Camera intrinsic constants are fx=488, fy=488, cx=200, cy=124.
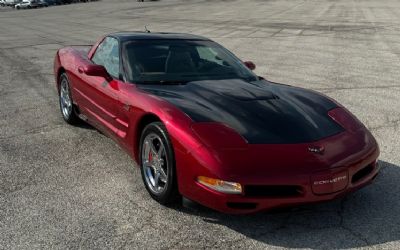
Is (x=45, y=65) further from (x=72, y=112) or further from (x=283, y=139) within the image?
(x=283, y=139)

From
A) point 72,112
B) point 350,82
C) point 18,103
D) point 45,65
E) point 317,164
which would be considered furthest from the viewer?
point 45,65

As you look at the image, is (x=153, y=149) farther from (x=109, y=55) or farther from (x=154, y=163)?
(x=109, y=55)

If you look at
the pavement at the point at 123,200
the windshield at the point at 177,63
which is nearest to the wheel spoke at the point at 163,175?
the pavement at the point at 123,200

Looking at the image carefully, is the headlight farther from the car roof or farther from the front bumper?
the car roof

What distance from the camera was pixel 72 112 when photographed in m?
6.34

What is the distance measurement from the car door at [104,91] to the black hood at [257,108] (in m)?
0.48

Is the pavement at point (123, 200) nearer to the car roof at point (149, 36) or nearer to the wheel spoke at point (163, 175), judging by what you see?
the wheel spoke at point (163, 175)

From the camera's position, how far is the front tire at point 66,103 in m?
6.35

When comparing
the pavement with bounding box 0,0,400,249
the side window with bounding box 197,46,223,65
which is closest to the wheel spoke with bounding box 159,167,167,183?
the pavement with bounding box 0,0,400,249

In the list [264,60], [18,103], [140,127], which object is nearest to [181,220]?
[140,127]

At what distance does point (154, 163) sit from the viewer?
4145 mm

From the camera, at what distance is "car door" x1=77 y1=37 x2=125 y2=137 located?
4.84m

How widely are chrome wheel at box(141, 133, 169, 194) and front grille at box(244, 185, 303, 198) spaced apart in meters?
0.77

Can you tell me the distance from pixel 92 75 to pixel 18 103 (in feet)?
10.7
